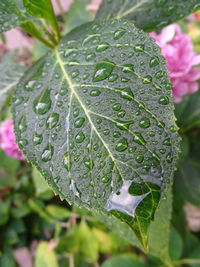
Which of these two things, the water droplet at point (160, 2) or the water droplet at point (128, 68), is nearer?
the water droplet at point (128, 68)

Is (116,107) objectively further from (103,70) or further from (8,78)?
(8,78)

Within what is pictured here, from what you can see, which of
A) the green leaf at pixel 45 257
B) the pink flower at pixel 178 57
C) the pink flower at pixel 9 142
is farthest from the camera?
the green leaf at pixel 45 257

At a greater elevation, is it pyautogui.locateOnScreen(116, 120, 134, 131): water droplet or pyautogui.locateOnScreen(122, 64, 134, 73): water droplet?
pyautogui.locateOnScreen(122, 64, 134, 73): water droplet

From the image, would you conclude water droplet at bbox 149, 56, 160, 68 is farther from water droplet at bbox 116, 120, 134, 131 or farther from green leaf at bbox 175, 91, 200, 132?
green leaf at bbox 175, 91, 200, 132

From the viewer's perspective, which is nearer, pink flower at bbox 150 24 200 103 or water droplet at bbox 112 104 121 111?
water droplet at bbox 112 104 121 111

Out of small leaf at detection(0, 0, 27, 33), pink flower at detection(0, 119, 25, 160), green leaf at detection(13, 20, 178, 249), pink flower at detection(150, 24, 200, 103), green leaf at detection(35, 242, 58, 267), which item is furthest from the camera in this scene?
green leaf at detection(35, 242, 58, 267)

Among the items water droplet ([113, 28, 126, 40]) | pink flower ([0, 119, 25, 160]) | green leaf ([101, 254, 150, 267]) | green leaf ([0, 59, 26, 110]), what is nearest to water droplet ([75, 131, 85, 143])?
water droplet ([113, 28, 126, 40])

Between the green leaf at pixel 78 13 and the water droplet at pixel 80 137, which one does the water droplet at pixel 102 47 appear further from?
the green leaf at pixel 78 13

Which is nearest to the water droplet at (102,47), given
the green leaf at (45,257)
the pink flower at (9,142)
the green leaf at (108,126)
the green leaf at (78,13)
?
the green leaf at (108,126)
